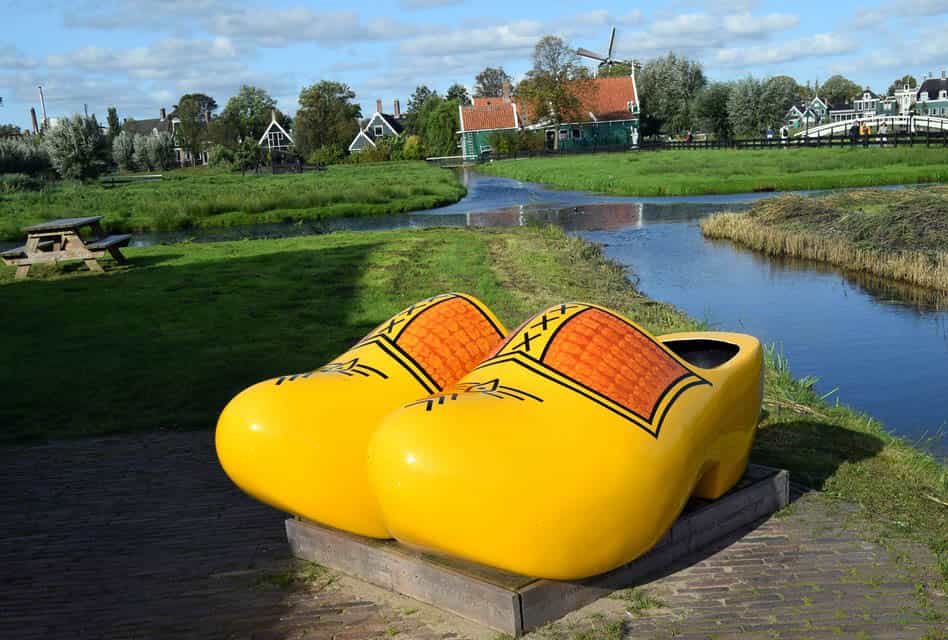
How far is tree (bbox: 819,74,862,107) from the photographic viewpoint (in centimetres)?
12438

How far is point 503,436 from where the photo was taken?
3.16 metres

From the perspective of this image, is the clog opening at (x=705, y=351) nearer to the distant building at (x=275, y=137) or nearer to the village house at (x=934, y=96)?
the distant building at (x=275, y=137)

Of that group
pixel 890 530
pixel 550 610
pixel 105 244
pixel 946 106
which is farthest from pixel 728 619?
pixel 946 106

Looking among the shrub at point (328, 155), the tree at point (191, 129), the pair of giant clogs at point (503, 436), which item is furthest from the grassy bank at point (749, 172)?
the tree at point (191, 129)

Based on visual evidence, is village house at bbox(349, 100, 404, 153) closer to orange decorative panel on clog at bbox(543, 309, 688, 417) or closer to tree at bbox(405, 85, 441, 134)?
tree at bbox(405, 85, 441, 134)

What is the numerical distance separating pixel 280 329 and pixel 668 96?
63684mm

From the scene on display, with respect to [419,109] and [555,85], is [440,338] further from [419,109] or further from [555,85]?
[419,109]

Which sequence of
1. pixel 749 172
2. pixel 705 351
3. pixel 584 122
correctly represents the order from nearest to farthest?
1. pixel 705 351
2. pixel 749 172
3. pixel 584 122

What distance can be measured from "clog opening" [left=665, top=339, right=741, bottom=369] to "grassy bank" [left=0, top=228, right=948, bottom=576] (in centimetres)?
82

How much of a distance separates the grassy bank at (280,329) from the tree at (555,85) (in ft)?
150

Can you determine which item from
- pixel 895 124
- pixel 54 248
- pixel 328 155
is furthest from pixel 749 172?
pixel 328 155

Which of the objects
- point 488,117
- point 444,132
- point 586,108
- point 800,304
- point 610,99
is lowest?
point 800,304

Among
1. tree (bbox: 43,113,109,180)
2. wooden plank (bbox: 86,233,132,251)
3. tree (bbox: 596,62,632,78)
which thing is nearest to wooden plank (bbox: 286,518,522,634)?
wooden plank (bbox: 86,233,132,251)

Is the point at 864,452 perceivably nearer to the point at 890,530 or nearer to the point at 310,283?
the point at 890,530
